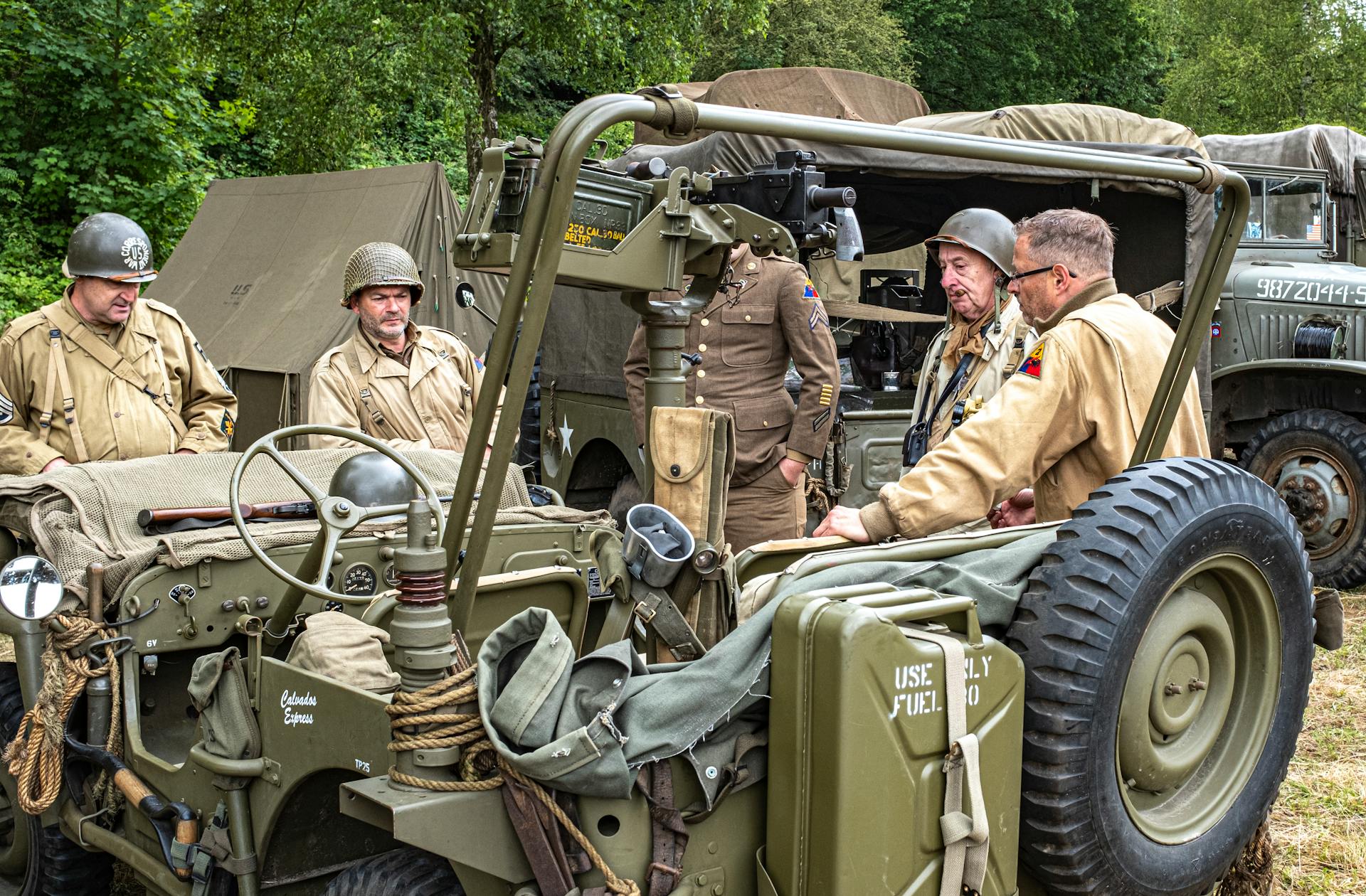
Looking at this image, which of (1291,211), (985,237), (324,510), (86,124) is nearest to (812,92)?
(1291,211)

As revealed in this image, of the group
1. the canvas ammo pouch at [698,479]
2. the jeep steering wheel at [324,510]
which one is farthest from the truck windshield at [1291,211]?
the jeep steering wheel at [324,510]

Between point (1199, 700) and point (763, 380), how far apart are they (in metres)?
3.01

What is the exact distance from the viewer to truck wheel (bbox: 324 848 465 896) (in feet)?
7.57

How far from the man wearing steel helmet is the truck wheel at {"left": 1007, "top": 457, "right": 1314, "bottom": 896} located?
333 cm

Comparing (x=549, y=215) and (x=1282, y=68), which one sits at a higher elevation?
(x=1282, y=68)

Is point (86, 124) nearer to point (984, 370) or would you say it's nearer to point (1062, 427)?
point (984, 370)

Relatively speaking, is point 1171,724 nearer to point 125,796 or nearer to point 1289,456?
point 125,796

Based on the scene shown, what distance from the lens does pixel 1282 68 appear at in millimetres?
23359

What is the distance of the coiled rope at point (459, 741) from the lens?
2.14m

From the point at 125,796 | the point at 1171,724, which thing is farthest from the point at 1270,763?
the point at 125,796

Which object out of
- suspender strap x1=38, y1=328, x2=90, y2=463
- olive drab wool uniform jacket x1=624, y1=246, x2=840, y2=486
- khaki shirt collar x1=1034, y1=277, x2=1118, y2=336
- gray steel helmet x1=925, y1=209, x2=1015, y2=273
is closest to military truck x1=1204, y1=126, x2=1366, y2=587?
olive drab wool uniform jacket x1=624, y1=246, x2=840, y2=486

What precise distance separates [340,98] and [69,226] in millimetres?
4341

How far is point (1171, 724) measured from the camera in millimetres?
2715

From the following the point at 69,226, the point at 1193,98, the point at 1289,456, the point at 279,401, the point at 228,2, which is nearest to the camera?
the point at 1289,456
